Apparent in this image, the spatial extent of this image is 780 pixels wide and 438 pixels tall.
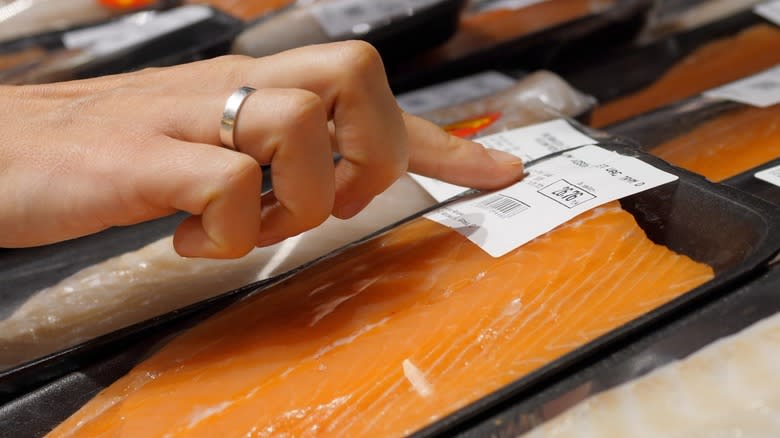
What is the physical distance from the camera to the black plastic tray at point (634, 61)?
2029 millimetres

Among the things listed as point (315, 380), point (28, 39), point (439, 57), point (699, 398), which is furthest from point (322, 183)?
point (28, 39)

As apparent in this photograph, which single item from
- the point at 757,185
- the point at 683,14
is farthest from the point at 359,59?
the point at 683,14

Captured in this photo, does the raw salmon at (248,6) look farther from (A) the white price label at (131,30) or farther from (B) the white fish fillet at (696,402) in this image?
(B) the white fish fillet at (696,402)

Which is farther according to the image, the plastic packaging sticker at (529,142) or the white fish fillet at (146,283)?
the plastic packaging sticker at (529,142)

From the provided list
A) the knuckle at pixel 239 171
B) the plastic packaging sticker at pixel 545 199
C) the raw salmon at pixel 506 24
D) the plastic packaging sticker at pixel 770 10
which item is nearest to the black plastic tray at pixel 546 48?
the raw salmon at pixel 506 24

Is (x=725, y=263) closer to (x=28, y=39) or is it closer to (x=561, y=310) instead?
(x=561, y=310)

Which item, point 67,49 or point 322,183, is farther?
point 67,49

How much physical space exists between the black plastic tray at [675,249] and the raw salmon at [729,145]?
0.30 metres

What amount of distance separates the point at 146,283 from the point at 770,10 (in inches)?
78.5

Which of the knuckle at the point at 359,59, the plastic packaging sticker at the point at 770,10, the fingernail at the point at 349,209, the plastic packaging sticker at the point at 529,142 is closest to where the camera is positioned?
the knuckle at the point at 359,59

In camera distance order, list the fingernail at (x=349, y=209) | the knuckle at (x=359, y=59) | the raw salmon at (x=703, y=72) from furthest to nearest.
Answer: the raw salmon at (x=703, y=72), the fingernail at (x=349, y=209), the knuckle at (x=359, y=59)

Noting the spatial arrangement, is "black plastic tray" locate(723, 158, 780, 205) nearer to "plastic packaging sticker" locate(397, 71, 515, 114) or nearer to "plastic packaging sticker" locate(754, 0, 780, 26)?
"plastic packaging sticker" locate(397, 71, 515, 114)

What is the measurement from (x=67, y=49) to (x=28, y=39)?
0.23 metres

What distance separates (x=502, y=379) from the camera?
88 cm
